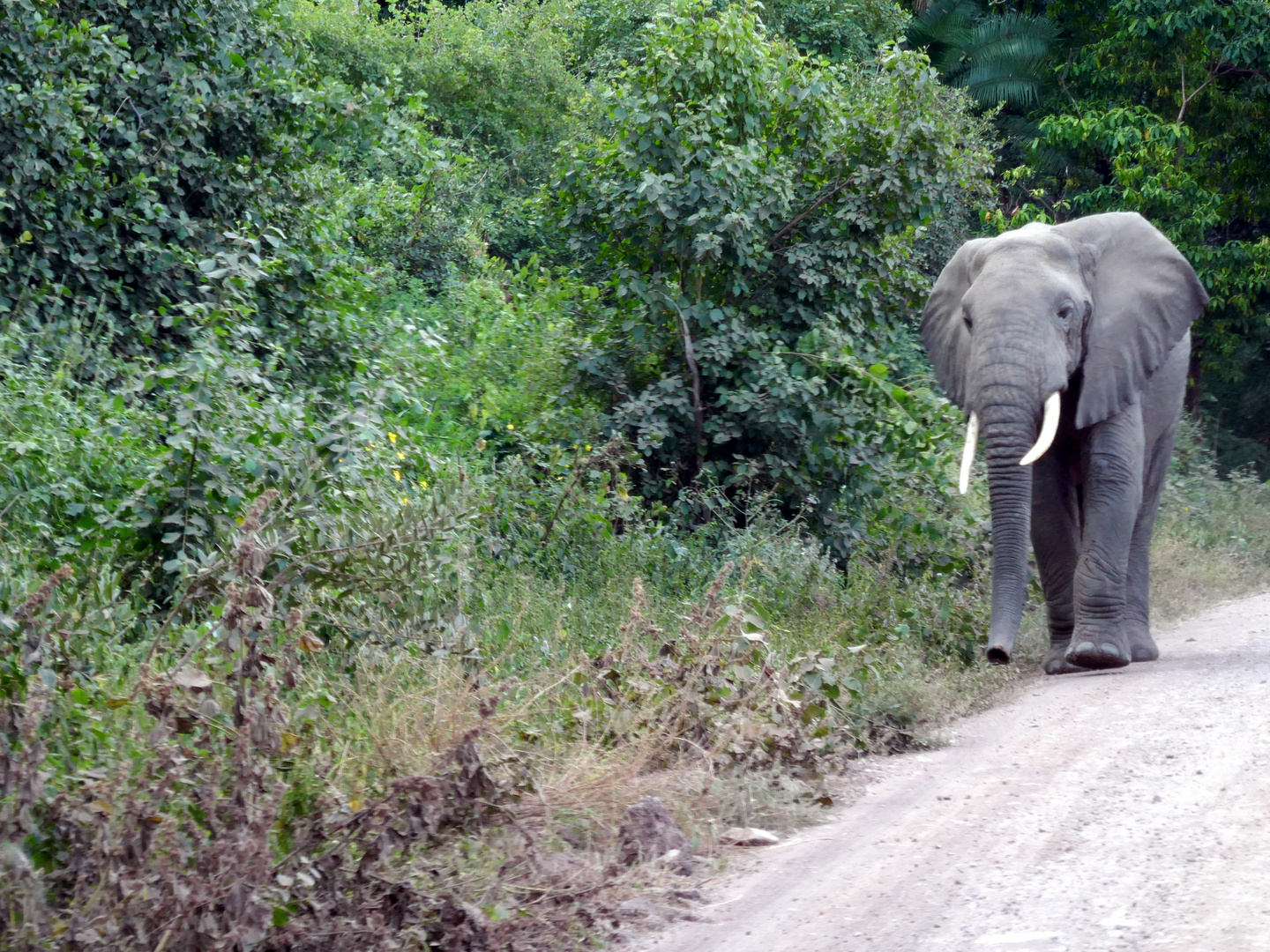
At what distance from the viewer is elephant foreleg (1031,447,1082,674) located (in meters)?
8.52

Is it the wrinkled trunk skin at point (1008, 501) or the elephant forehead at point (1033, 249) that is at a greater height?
the elephant forehead at point (1033, 249)

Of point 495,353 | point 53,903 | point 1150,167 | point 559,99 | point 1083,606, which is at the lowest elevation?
point 53,903

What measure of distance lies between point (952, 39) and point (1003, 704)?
1744cm

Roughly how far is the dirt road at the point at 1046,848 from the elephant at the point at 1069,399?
1.38 m

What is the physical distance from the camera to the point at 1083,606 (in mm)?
7883

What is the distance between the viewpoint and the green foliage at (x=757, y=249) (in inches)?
357

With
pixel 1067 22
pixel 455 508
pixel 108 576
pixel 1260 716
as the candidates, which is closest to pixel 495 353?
pixel 455 508

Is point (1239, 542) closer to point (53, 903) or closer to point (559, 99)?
point (559, 99)

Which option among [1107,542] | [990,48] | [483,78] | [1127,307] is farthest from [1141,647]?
[990,48]

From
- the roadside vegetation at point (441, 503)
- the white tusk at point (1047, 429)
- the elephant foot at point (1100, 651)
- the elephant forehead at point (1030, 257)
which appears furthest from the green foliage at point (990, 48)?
the elephant foot at point (1100, 651)

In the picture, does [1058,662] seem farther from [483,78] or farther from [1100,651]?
[483,78]

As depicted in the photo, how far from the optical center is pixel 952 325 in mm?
8727

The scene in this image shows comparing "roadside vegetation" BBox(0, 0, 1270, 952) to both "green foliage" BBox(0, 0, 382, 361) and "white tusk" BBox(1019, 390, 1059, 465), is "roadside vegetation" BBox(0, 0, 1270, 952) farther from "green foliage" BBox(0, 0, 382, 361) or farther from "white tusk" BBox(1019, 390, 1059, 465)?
"white tusk" BBox(1019, 390, 1059, 465)

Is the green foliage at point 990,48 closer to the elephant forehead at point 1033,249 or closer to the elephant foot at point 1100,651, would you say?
the elephant forehead at point 1033,249
